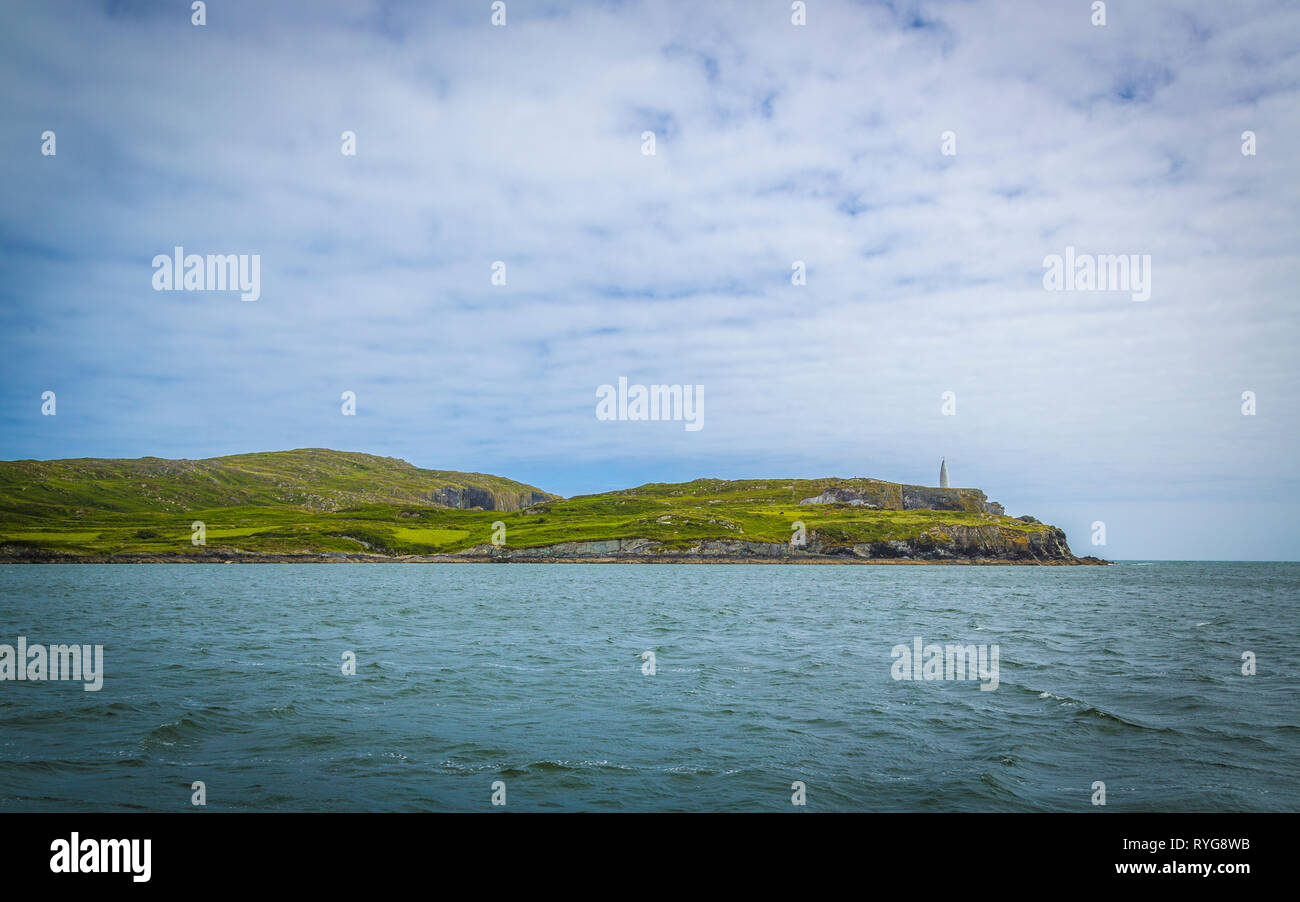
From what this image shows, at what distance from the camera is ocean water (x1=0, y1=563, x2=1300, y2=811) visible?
15703 millimetres

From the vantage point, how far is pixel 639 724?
21.2 m

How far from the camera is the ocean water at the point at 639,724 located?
15703 millimetres

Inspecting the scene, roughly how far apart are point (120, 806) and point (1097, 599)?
96.7 meters

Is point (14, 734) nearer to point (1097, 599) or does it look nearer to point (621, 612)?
point (621, 612)

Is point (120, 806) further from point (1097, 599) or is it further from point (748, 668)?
point (1097, 599)

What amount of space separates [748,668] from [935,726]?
1072 centimetres
